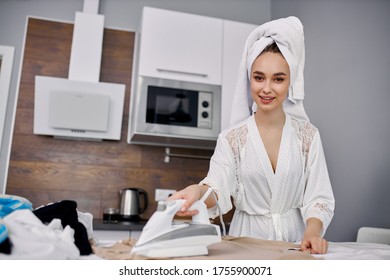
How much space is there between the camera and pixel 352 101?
177cm

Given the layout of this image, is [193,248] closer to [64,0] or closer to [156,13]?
[156,13]

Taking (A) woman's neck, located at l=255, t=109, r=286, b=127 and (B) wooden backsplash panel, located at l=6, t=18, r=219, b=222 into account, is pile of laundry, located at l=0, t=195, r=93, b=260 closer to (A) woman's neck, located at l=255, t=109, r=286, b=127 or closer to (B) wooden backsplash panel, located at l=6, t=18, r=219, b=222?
(A) woman's neck, located at l=255, t=109, r=286, b=127

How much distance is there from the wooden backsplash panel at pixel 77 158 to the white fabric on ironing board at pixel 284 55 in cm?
117

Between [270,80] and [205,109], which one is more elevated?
[205,109]

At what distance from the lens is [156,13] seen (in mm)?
2244

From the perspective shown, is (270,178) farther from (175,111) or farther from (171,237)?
(175,111)

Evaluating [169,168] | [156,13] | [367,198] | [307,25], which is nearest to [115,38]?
[156,13]

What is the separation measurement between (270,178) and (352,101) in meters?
0.80

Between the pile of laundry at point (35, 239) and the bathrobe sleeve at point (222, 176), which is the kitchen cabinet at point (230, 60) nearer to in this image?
the bathrobe sleeve at point (222, 176)

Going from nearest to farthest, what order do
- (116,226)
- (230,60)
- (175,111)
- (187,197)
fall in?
(187,197) < (116,226) < (175,111) < (230,60)

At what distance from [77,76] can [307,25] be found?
141 cm

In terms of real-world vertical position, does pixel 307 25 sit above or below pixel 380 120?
above

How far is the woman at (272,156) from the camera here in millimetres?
1192

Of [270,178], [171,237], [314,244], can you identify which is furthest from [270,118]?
[171,237]
